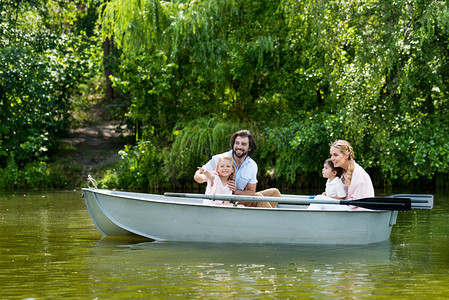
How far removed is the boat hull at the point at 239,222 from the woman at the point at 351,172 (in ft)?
0.94

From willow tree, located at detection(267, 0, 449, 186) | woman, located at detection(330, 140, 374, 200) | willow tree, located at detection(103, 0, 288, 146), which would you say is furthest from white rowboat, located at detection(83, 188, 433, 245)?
willow tree, located at detection(103, 0, 288, 146)

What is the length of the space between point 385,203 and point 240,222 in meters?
1.73

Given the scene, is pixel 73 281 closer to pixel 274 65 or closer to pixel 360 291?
pixel 360 291

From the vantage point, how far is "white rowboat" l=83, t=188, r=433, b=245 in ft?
27.3

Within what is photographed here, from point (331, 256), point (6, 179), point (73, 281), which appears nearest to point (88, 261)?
point (73, 281)

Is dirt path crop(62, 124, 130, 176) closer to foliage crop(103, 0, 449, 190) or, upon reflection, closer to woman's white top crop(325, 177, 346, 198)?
foliage crop(103, 0, 449, 190)

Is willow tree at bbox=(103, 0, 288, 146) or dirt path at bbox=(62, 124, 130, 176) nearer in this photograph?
willow tree at bbox=(103, 0, 288, 146)

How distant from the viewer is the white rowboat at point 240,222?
8.34 meters

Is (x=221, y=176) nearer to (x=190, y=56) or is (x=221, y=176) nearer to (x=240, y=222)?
(x=240, y=222)

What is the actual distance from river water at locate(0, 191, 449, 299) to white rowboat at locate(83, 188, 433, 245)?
17 cm

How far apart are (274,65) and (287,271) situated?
42.5 ft

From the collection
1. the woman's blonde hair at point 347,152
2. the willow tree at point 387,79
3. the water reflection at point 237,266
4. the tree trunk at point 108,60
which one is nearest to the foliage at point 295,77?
the willow tree at point 387,79

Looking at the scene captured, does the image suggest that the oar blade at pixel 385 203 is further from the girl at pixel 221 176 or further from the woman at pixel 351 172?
the girl at pixel 221 176

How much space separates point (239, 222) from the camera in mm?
8430
